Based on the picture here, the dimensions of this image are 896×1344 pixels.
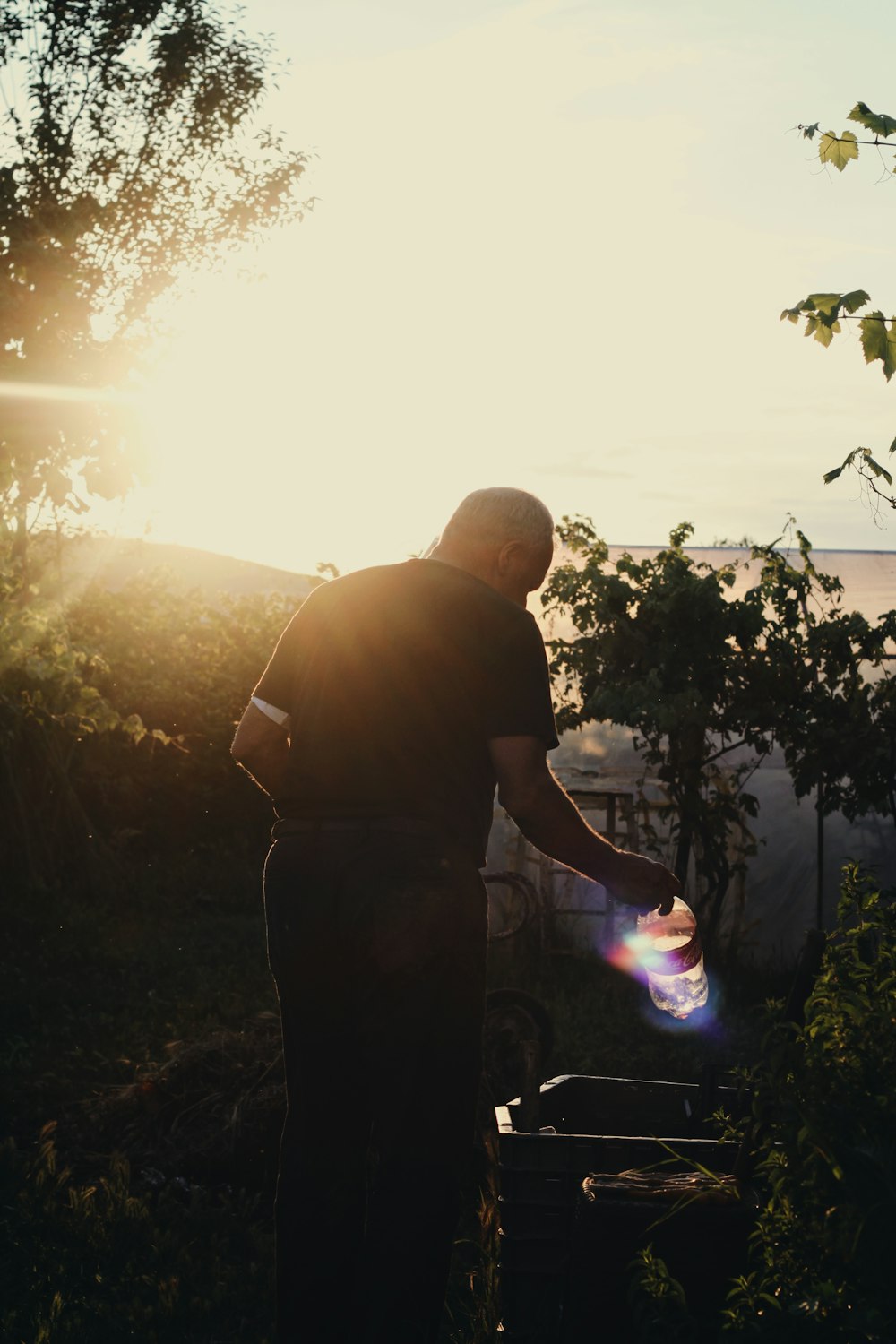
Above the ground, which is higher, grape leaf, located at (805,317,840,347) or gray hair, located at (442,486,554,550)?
grape leaf, located at (805,317,840,347)

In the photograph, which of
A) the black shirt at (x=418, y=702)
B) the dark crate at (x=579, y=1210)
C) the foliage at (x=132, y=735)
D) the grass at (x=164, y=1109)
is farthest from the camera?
the foliage at (x=132, y=735)

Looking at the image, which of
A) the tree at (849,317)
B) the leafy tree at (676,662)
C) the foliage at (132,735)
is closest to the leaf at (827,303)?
the tree at (849,317)

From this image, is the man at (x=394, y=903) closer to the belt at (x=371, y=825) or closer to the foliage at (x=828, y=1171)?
the belt at (x=371, y=825)

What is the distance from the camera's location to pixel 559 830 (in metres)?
3.08

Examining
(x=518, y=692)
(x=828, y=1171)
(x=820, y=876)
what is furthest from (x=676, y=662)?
(x=828, y=1171)

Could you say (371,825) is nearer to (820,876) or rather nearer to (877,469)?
(877,469)

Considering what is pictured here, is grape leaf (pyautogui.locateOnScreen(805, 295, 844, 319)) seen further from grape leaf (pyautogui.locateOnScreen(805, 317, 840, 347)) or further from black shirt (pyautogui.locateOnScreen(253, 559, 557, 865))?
black shirt (pyautogui.locateOnScreen(253, 559, 557, 865))

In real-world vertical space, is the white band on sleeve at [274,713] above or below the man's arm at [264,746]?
above

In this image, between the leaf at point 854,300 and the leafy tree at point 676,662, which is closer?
the leaf at point 854,300

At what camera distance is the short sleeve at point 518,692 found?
304 cm

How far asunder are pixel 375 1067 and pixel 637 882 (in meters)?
0.71

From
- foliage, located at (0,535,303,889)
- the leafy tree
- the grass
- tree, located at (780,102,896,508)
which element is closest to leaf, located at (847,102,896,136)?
tree, located at (780,102,896,508)

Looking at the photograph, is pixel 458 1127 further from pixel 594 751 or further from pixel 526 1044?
pixel 594 751

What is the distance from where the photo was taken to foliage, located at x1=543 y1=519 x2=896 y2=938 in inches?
372
